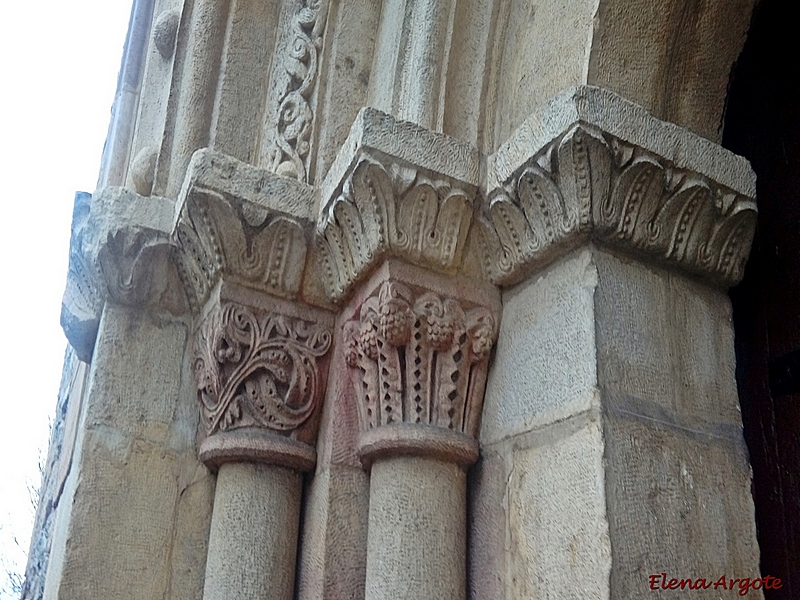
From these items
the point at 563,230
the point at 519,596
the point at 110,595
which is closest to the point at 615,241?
the point at 563,230

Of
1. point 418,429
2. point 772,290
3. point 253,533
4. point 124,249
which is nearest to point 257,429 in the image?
point 253,533

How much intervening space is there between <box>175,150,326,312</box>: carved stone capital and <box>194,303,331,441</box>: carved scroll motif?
0.24ft

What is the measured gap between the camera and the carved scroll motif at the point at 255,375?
1519 mm

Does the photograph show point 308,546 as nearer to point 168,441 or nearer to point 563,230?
point 168,441

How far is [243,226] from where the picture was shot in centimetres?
153

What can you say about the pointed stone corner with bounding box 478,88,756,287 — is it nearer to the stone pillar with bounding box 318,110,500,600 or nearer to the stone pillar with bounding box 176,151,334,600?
the stone pillar with bounding box 318,110,500,600

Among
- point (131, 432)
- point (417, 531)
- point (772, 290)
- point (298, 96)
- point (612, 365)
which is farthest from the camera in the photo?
point (298, 96)

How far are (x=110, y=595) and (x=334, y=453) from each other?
0.47 meters

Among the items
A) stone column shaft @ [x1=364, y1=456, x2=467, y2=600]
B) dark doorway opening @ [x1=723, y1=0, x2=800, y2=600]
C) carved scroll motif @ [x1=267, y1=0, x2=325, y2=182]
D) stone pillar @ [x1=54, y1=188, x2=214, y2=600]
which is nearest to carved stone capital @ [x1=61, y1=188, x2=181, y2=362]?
stone pillar @ [x1=54, y1=188, x2=214, y2=600]

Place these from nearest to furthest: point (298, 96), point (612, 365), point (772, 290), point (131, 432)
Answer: point (612, 365) < point (772, 290) < point (131, 432) < point (298, 96)

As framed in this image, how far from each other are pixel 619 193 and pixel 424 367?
0.44 meters

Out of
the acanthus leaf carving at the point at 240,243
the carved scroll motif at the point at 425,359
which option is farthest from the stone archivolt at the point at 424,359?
the acanthus leaf carving at the point at 240,243

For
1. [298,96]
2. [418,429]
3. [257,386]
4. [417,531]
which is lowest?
[417,531]

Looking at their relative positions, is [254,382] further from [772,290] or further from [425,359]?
[772,290]
